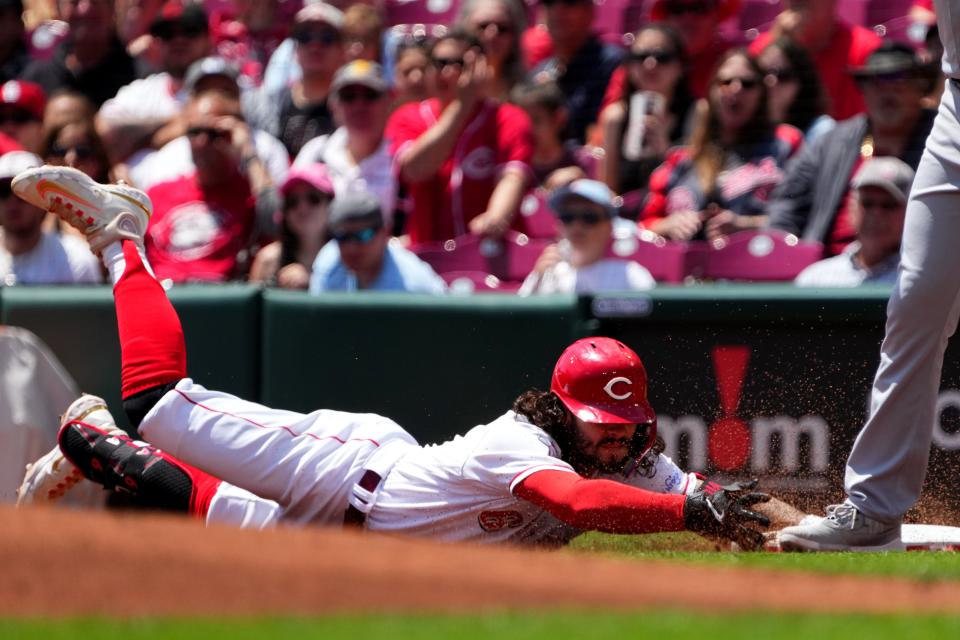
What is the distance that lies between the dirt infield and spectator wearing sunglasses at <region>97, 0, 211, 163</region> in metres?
5.65

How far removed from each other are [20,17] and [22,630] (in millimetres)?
8188

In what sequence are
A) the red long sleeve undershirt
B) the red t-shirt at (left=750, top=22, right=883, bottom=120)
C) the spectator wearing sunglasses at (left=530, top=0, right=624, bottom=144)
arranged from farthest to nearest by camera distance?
1. the spectator wearing sunglasses at (left=530, top=0, right=624, bottom=144)
2. the red t-shirt at (left=750, top=22, right=883, bottom=120)
3. the red long sleeve undershirt

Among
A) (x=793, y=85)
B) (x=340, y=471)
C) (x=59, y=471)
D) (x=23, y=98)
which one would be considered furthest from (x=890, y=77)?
(x=23, y=98)

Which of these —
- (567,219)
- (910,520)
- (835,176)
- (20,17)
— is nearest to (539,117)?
(567,219)

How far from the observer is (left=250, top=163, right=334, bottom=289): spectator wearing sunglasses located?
738cm

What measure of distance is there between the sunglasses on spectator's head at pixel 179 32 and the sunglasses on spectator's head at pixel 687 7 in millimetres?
2907

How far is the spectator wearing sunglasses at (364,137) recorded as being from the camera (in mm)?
7797

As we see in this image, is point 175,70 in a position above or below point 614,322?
above

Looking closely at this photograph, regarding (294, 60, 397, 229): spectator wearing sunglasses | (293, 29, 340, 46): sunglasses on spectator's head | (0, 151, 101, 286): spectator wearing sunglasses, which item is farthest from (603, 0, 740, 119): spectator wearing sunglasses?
(0, 151, 101, 286): spectator wearing sunglasses

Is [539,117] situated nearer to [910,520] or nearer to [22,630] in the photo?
[910,520]

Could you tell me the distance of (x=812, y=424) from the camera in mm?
5727

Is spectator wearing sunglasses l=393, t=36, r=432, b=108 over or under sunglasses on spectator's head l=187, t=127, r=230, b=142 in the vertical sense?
over

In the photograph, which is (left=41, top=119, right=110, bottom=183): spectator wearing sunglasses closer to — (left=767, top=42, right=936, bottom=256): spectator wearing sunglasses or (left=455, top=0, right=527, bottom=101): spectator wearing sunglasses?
(left=455, top=0, right=527, bottom=101): spectator wearing sunglasses

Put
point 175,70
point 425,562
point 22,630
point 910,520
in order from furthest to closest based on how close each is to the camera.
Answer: point 175,70 → point 910,520 → point 425,562 → point 22,630
